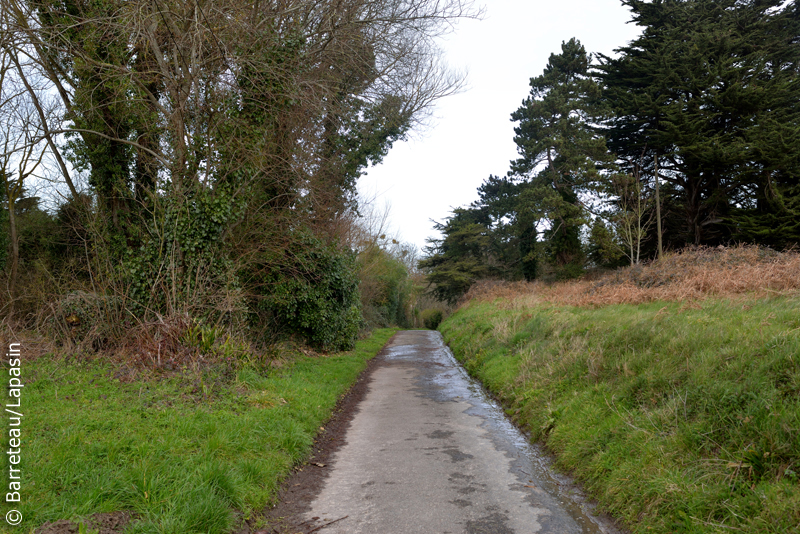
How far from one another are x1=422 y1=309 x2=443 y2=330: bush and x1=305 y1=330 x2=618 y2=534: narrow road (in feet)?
145

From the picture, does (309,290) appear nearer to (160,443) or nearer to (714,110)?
(160,443)

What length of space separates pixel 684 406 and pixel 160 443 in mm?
5537

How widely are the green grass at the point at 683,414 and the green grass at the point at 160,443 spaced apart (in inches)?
139

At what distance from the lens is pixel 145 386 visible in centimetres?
709

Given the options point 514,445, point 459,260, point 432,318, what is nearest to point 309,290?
point 514,445

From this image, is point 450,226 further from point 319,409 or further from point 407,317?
point 319,409

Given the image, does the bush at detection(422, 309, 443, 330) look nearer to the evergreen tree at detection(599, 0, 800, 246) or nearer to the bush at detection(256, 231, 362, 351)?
the evergreen tree at detection(599, 0, 800, 246)

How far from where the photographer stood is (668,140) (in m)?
28.8

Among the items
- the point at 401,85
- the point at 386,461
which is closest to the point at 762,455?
the point at 386,461

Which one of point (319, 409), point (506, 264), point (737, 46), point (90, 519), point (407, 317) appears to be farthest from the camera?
point (407, 317)

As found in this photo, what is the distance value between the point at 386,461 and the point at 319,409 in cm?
238

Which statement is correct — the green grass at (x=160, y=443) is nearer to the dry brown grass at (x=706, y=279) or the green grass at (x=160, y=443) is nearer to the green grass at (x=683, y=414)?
the green grass at (x=683, y=414)

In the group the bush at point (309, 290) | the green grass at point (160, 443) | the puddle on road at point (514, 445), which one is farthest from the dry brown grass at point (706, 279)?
the green grass at point (160, 443)

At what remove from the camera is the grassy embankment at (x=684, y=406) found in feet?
12.4
